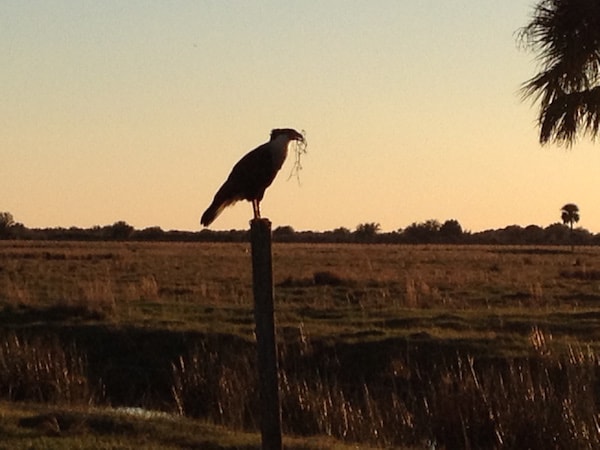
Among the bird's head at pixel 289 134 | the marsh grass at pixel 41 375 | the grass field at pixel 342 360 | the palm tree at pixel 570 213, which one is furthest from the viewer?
the palm tree at pixel 570 213

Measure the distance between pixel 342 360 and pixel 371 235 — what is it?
111 m

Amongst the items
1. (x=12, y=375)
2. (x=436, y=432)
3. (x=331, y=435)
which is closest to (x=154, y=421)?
(x=331, y=435)

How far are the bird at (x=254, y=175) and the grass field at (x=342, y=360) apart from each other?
4.01 meters

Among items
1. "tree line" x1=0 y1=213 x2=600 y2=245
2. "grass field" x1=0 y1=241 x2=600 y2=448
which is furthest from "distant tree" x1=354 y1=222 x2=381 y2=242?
"grass field" x1=0 y1=241 x2=600 y2=448

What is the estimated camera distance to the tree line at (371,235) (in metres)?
119

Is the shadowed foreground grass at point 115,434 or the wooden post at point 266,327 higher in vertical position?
the wooden post at point 266,327

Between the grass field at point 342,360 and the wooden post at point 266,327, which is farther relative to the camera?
the grass field at point 342,360

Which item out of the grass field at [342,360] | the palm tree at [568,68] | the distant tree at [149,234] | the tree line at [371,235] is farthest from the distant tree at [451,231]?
the palm tree at [568,68]

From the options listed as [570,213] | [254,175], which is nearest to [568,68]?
[254,175]

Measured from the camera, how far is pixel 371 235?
130m

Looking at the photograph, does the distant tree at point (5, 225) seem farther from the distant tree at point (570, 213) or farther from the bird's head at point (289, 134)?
the bird's head at point (289, 134)

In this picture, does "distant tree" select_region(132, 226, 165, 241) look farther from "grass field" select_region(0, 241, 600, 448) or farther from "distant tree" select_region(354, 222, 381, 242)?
"grass field" select_region(0, 241, 600, 448)

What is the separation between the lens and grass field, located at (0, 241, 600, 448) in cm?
1409

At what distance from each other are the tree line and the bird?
346ft
